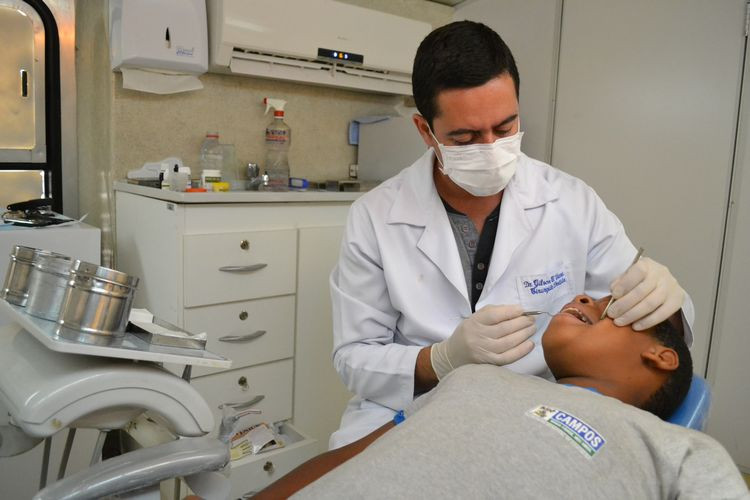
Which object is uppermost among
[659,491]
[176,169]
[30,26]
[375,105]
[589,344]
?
[30,26]

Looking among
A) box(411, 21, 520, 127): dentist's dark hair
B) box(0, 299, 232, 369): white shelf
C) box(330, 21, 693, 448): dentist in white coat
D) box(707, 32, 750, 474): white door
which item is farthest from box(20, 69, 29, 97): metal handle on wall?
box(707, 32, 750, 474): white door

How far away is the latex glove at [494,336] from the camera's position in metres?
1.07

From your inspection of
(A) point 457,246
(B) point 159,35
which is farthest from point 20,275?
(B) point 159,35

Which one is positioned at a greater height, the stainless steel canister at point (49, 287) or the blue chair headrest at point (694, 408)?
the stainless steel canister at point (49, 287)

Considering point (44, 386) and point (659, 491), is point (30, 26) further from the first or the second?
point (659, 491)

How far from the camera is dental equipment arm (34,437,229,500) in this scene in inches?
24.7

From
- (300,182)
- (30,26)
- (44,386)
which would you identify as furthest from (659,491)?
(30,26)

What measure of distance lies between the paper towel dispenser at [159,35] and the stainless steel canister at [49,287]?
165 cm

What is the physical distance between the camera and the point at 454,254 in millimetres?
1285

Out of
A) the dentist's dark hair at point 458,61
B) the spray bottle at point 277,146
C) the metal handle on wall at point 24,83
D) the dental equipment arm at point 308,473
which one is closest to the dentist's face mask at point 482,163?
the dentist's dark hair at point 458,61

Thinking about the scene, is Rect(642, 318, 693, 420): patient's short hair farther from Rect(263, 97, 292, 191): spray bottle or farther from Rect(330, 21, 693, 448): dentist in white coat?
Rect(263, 97, 292, 191): spray bottle

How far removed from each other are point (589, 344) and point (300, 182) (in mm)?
1673

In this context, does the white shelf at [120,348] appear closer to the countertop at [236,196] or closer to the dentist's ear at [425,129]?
the dentist's ear at [425,129]

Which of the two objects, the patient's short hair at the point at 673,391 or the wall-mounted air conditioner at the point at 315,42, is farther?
the wall-mounted air conditioner at the point at 315,42
